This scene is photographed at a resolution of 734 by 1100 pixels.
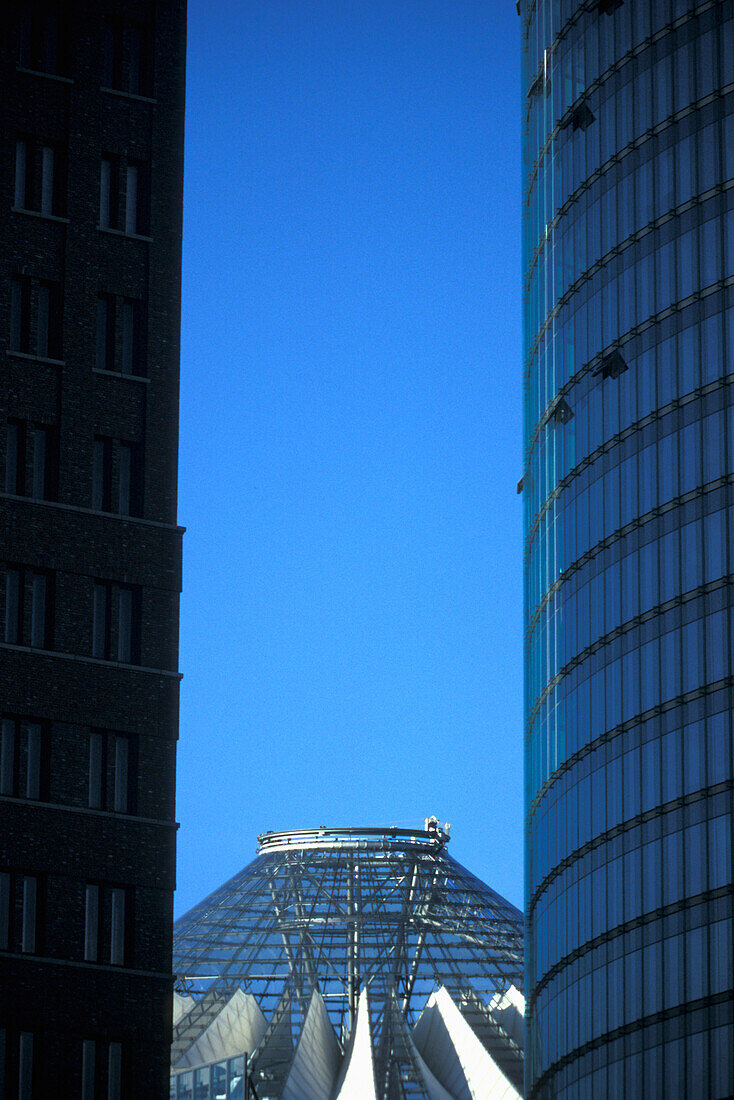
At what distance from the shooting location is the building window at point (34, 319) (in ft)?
264

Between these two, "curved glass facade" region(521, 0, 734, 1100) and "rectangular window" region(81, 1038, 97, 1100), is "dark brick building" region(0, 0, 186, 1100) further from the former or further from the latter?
"curved glass facade" region(521, 0, 734, 1100)

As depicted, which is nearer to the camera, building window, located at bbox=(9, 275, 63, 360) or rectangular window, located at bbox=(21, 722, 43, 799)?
rectangular window, located at bbox=(21, 722, 43, 799)

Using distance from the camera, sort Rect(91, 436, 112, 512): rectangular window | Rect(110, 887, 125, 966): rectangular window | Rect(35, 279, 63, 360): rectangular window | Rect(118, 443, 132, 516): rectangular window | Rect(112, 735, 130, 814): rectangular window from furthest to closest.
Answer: Rect(35, 279, 63, 360): rectangular window
Rect(118, 443, 132, 516): rectangular window
Rect(91, 436, 112, 512): rectangular window
Rect(112, 735, 130, 814): rectangular window
Rect(110, 887, 125, 966): rectangular window

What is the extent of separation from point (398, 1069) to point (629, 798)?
160 ft

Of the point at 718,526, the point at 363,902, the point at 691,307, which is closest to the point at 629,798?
the point at 718,526

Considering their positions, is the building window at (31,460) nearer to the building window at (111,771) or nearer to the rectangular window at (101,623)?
the rectangular window at (101,623)

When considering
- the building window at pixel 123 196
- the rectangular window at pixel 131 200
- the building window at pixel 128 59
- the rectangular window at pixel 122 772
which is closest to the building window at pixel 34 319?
the building window at pixel 123 196

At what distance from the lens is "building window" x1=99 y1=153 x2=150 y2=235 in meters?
83.4

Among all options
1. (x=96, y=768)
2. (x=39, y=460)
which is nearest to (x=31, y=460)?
(x=39, y=460)

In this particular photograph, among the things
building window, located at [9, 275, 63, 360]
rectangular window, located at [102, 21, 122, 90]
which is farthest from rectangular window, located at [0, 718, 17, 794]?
rectangular window, located at [102, 21, 122, 90]

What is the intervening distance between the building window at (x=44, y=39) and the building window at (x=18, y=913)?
90.2ft

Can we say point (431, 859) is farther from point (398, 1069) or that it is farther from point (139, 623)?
point (139, 623)

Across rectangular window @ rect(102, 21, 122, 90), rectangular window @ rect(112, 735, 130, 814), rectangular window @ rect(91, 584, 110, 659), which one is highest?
rectangular window @ rect(102, 21, 122, 90)

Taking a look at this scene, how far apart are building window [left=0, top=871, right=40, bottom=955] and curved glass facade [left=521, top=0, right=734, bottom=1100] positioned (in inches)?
861
